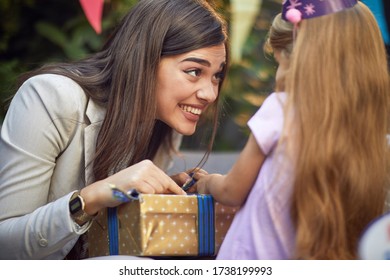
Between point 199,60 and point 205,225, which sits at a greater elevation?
point 199,60

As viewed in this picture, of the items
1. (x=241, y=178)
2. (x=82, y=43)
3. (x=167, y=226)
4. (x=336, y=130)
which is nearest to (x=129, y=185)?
(x=167, y=226)

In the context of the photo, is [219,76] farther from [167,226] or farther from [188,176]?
[167,226]

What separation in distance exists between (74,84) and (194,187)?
0.46 meters

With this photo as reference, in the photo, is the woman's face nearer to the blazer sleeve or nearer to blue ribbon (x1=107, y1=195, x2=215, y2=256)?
the blazer sleeve

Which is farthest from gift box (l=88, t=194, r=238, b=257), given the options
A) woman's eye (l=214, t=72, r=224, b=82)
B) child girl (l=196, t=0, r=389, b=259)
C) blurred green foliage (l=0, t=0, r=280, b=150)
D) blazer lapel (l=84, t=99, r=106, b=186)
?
blurred green foliage (l=0, t=0, r=280, b=150)

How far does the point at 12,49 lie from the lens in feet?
13.1

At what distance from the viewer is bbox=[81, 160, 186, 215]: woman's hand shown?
189 cm

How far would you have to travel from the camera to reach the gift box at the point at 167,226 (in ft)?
6.01

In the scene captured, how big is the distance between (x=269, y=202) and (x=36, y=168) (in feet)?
2.32

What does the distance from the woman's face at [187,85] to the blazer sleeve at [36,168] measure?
25cm

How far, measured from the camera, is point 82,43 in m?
3.78

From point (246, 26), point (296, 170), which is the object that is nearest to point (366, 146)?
point (296, 170)

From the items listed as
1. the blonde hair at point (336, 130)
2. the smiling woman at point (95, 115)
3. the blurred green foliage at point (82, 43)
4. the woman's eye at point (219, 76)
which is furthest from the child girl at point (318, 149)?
the blurred green foliage at point (82, 43)
